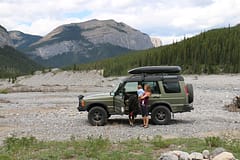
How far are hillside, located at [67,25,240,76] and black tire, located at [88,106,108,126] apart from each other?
7264 cm

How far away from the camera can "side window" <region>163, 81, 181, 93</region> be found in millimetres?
18469

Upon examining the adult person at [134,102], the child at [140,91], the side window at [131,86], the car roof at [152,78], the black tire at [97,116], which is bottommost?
the black tire at [97,116]

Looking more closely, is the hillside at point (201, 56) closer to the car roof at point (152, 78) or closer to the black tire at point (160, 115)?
the car roof at point (152, 78)

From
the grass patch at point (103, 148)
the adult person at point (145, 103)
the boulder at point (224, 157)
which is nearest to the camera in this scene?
the boulder at point (224, 157)

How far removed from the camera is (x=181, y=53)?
365ft

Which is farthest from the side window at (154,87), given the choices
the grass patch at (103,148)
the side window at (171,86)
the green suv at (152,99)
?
the grass patch at (103,148)

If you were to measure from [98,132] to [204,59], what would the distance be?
90.6 metres

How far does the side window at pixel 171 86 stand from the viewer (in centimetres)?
1847

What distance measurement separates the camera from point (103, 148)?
37.8 ft

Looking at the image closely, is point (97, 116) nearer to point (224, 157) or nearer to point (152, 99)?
point (152, 99)

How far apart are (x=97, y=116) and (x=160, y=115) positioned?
2714 millimetres

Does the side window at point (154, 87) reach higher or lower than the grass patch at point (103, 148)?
higher

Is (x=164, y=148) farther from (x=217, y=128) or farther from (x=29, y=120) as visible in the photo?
(x=29, y=120)

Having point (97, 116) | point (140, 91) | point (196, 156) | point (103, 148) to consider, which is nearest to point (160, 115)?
point (140, 91)
